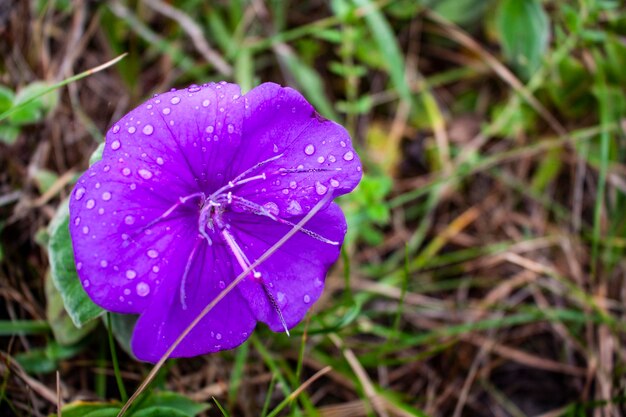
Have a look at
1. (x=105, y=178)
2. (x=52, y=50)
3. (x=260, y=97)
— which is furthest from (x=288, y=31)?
(x=105, y=178)

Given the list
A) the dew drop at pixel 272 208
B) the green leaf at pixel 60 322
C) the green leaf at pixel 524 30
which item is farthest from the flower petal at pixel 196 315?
the green leaf at pixel 524 30

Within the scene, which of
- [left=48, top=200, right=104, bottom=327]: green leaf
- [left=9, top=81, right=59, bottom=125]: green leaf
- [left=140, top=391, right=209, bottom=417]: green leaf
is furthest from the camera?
[left=9, top=81, right=59, bottom=125]: green leaf

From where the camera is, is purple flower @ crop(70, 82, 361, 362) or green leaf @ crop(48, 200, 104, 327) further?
green leaf @ crop(48, 200, 104, 327)

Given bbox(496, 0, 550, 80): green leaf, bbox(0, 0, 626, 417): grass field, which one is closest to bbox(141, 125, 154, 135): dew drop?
bbox(0, 0, 626, 417): grass field

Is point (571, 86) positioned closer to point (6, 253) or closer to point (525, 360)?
point (525, 360)

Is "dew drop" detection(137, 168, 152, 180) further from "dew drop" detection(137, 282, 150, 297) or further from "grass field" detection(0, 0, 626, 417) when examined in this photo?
"grass field" detection(0, 0, 626, 417)

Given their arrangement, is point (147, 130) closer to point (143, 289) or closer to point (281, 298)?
point (143, 289)

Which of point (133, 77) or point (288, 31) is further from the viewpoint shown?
point (288, 31)

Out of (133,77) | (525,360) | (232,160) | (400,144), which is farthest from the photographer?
(400,144)
